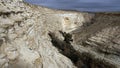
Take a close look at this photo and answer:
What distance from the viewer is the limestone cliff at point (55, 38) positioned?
1105cm

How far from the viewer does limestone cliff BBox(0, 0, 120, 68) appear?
11055mm

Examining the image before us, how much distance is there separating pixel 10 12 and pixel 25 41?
1.41m

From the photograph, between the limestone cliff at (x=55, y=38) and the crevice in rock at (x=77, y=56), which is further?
the crevice in rock at (x=77, y=56)

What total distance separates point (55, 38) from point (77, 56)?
184 cm

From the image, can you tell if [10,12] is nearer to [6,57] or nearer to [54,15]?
[6,57]

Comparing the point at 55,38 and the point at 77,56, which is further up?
the point at 55,38

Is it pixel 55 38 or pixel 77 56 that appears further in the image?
pixel 55 38

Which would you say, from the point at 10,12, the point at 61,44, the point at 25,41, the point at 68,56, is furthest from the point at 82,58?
the point at 10,12

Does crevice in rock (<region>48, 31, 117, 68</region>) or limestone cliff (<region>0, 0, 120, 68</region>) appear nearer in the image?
limestone cliff (<region>0, 0, 120, 68</region>)

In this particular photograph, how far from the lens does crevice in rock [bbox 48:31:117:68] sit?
14478 millimetres

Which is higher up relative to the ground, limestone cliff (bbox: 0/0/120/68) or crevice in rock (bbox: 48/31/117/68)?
limestone cliff (bbox: 0/0/120/68)

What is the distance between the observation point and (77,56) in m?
15.9

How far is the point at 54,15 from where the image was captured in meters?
19.4

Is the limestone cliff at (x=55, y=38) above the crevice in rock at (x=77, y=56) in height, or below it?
above
